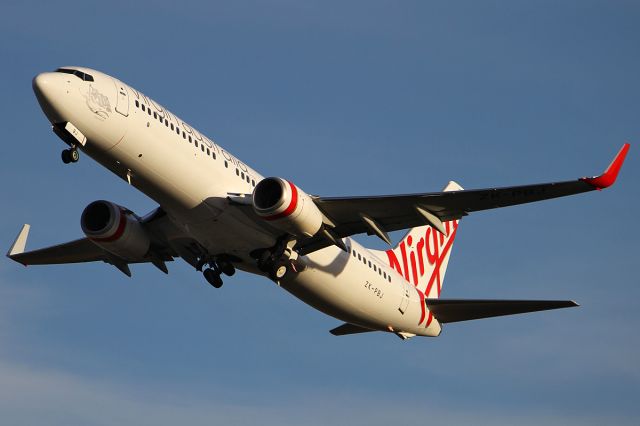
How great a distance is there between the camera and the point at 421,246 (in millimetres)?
51906

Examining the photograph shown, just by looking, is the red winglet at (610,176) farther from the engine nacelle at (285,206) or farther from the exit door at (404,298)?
the exit door at (404,298)

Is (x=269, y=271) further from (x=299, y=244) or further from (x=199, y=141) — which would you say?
(x=199, y=141)

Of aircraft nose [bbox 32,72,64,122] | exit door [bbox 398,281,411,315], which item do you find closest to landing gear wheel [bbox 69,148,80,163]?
aircraft nose [bbox 32,72,64,122]

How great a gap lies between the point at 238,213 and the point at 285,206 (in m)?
2.12

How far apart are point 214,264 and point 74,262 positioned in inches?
388

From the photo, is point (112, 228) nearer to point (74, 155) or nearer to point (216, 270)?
point (216, 270)

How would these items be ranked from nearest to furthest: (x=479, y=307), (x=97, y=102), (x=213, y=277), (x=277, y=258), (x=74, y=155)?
(x=97, y=102)
(x=74, y=155)
(x=277, y=258)
(x=213, y=277)
(x=479, y=307)

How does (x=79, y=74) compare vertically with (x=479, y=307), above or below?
above

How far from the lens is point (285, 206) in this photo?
121 ft

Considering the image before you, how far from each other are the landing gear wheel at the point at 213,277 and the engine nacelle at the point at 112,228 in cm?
269

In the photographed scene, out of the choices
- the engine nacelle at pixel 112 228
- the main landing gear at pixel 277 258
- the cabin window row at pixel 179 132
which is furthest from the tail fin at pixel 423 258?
the cabin window row at pixel 179 132

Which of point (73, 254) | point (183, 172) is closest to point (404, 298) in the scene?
point (183, 172)

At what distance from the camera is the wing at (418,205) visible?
3594 cm

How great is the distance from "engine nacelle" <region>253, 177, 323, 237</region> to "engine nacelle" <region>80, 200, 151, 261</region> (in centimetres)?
660
